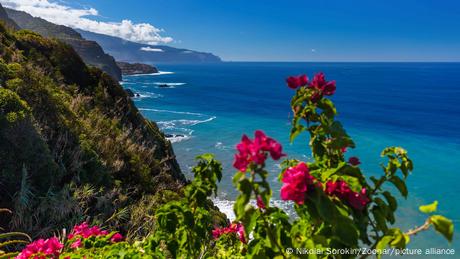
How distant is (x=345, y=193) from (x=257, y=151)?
2.36ft

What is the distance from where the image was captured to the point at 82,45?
123 m

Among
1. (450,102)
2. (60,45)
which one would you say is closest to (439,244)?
(60,45)

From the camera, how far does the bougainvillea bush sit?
1.74m

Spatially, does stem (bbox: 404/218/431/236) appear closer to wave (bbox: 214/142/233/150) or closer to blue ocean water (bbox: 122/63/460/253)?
blue ocean water (bbox: 122/63/460/253)

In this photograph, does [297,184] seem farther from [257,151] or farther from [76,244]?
[76,244]

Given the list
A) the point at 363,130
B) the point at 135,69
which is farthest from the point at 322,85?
the point at 135,69

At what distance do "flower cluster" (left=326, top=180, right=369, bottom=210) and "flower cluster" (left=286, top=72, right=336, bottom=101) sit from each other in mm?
621

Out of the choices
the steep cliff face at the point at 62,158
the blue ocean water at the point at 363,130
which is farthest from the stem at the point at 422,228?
the blue ocean water at the point at 363,130

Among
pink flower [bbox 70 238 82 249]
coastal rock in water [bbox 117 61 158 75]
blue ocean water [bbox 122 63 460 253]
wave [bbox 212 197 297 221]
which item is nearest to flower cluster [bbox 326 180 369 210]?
pink flower [bbox 70 238 82 249]

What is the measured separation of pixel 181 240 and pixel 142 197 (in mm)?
5749

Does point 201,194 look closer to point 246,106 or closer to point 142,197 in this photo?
point 142,197

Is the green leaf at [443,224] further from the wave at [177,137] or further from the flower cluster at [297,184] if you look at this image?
the wave at [177,137]

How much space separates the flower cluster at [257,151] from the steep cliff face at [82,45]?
102 metres

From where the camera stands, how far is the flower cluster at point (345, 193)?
2025 millimetres
